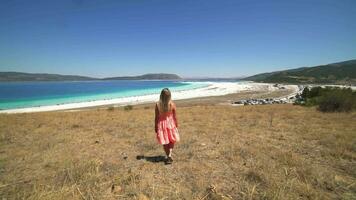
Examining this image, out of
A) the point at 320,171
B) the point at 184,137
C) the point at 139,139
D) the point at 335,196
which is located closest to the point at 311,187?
the point at 335,196

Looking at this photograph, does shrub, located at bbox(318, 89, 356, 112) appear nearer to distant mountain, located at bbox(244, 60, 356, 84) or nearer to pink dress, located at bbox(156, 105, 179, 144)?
pink dress, located at bbox(156, 105, 179, 144)

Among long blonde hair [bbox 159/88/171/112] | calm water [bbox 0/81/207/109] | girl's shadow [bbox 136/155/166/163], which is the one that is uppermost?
long blonde hair [bbox 159/88/171/112]

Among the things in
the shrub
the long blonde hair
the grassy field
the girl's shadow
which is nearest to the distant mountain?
the shrub

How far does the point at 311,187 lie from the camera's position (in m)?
3.63

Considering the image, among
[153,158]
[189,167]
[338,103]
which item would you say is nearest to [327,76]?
[338,103]

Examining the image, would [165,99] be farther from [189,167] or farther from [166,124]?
[189,167]

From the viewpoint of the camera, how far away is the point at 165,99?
4.91m

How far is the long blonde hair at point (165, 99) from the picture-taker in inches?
191

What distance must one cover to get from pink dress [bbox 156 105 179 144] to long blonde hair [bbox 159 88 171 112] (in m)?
0.15

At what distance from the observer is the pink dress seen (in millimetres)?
5035

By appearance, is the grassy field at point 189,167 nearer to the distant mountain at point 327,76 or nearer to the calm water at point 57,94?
the calm water at point 57,94

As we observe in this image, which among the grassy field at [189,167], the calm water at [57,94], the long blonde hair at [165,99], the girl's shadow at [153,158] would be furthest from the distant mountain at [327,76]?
the long blonde hair at [165,99]

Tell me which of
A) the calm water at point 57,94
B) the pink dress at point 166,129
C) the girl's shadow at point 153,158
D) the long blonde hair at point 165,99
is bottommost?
the calm water at point 57,94

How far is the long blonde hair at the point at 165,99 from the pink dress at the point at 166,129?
5.8 inches
